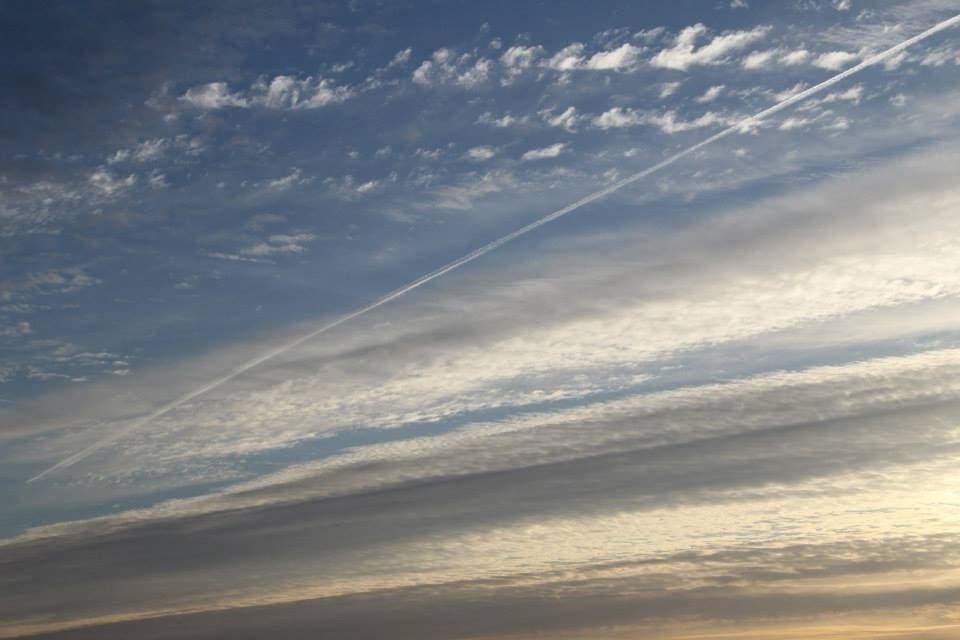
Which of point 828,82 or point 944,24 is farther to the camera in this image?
point 828,82

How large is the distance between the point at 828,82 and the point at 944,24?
839 cm

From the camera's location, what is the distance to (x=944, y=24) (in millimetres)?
36500

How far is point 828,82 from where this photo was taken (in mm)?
44500
